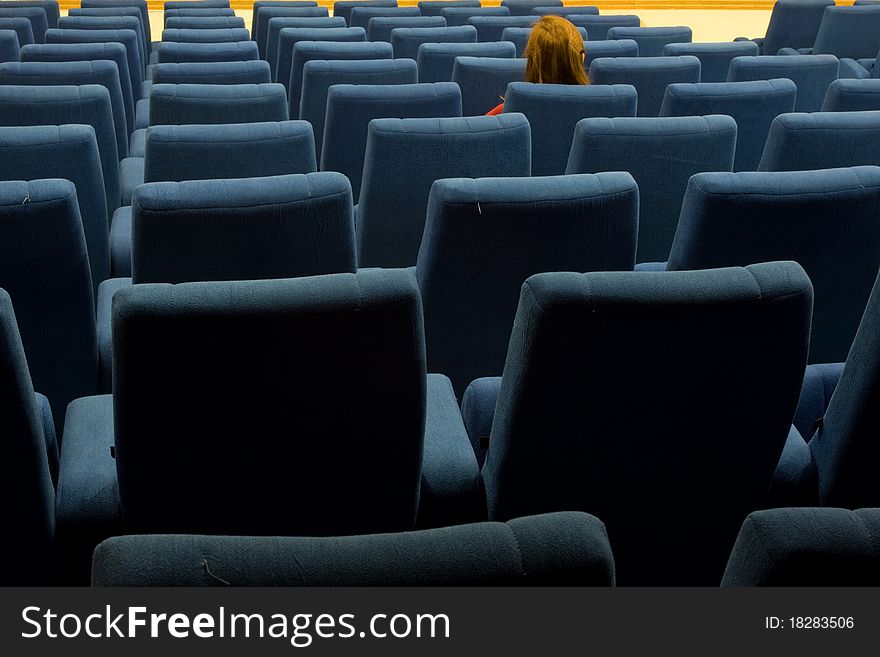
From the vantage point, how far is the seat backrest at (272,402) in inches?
18.8

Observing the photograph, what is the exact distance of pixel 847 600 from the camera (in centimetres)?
30

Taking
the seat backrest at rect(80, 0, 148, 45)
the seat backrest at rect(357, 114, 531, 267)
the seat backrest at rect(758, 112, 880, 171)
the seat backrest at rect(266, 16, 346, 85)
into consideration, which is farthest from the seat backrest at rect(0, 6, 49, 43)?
the seat backrest at rect(758, 112, 880, 171)

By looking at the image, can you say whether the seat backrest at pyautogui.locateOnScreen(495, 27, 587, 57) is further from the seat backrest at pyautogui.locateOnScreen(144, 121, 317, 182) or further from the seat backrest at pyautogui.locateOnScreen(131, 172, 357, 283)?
the seat backrest at pyautogui.locateOnScreen(131, 172, 357, 283)

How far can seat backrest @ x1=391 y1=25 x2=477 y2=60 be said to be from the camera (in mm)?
1872

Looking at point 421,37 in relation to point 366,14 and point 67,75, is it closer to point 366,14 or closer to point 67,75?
point 366,14

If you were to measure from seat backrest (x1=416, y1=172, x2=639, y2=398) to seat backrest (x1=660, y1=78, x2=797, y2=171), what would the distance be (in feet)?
1.70

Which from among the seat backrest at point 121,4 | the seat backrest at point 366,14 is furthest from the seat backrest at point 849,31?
the seat backrest at point 121,4

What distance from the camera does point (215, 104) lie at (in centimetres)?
121

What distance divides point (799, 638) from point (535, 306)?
23 cm

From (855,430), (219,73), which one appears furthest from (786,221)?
(219,73)

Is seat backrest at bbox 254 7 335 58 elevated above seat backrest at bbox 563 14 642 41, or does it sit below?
below

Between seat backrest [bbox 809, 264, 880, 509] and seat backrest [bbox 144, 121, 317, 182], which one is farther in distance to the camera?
seat backrest [bbox 144, 121, 317, 182]

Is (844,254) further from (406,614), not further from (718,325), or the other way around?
(406,614)

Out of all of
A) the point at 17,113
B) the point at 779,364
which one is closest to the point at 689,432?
the point at 779,364
